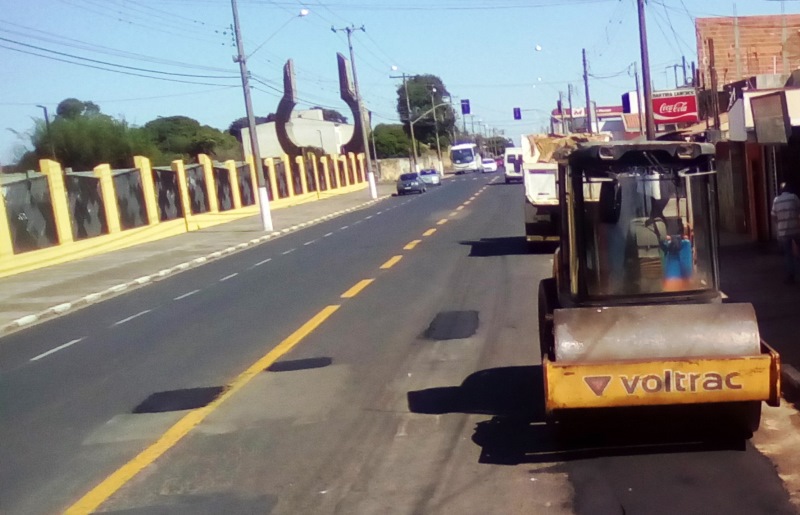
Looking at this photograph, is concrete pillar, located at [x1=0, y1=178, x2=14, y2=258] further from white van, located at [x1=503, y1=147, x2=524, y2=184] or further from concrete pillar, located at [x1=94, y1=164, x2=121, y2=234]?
white van, located at [x1=503, y1=147, x2=524, y2=184]

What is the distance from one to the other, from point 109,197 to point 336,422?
1160 inches

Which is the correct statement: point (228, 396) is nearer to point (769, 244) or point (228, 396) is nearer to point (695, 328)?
point (695, 328)

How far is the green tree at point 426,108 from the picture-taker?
130m

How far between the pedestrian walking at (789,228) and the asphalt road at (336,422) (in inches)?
146

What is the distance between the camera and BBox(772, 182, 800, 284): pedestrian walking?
14.0 metres

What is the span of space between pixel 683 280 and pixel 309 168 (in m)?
62.2

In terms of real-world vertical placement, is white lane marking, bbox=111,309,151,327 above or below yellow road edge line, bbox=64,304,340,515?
below

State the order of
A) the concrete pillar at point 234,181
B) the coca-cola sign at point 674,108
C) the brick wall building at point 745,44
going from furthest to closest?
1. the concrete pillar at point 234,181
2. the brick wall building at point 745,44
3. the coca-cola sign at point 674,108

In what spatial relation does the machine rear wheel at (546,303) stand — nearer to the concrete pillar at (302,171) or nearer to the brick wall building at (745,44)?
the brick wall building at (745,44)

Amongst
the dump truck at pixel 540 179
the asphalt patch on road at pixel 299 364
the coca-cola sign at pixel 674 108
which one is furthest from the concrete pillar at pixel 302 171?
the asphalt patch on road at pixel 299 364

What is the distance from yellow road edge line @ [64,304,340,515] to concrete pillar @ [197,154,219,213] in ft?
114

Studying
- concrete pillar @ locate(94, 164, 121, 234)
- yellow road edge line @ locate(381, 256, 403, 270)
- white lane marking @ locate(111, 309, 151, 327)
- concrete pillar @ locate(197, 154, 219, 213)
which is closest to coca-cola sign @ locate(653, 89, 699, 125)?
yellow road edge line @ locate(381, 256, 403, 270)

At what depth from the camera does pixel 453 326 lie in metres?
12.9

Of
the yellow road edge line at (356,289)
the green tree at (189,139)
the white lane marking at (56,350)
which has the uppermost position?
the green tree at (189,139)
